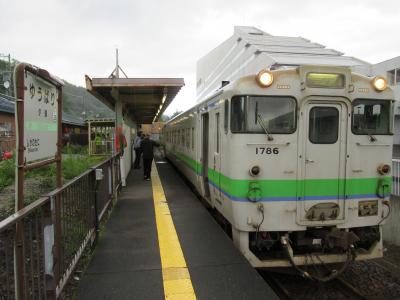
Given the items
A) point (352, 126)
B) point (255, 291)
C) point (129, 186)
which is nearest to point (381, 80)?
point (352, 126)

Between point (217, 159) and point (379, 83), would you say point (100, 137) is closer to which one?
point (217, 159)

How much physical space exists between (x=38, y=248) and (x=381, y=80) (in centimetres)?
478

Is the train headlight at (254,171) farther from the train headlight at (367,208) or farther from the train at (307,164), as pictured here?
the train headlight at (367,208)

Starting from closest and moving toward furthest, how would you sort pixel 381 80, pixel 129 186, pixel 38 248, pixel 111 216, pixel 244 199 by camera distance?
pixel 38 248 → pixel 244 199 → pixel 381 80 → pixel 111 216 → pixel 129 186

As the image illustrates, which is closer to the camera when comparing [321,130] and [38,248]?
[38,248]

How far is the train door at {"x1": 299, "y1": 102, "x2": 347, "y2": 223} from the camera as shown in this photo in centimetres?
513

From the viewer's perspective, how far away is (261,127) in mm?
5055

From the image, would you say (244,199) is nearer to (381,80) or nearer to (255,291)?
(255,291)

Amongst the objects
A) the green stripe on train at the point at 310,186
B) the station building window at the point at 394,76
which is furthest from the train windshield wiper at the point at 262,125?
the station building window at the point at 394,76

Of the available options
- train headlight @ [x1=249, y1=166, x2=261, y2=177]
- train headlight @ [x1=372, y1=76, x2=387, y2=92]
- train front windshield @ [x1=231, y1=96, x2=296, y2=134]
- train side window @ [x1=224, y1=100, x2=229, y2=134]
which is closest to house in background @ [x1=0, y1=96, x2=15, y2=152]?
train side window @ [x1=224, y1=100, x2=229, y2=134]

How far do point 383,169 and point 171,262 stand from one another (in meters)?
3.16

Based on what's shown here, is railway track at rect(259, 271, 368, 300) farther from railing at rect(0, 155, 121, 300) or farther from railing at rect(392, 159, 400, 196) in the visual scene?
railing at rect(392, 159, 400, 196)

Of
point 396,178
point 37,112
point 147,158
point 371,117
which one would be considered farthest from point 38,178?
point 396,178

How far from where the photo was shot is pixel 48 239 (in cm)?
337
